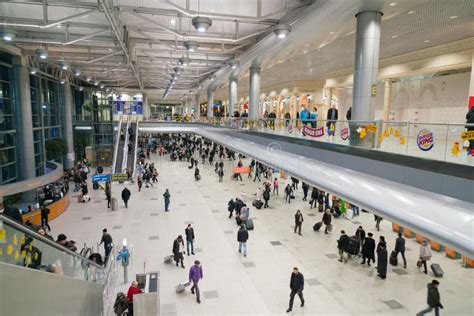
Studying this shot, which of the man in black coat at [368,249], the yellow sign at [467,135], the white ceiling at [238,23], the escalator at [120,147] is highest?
the white ceiling at [238,23]

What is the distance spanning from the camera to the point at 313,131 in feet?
35.6

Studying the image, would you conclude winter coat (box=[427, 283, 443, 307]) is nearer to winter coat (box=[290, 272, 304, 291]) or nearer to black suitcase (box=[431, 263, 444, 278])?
black suitcase (box=[431, 263, 444, 278])

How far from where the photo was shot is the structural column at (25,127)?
60.7 ft

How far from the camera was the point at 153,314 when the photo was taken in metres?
6.78

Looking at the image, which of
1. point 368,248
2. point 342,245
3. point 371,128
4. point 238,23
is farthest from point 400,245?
point 238,23

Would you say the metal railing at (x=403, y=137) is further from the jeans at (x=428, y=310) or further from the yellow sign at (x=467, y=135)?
the jeans at (x=428, y=310)

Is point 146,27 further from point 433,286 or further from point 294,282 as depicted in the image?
point 433,286

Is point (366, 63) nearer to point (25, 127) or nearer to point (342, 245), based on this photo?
point (342, 245)

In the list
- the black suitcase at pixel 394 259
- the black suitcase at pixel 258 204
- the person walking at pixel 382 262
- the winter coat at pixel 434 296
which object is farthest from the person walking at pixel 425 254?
the black suitcase at pixel 258 204

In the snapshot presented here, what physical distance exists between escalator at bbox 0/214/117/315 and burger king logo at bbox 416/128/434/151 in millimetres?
6980

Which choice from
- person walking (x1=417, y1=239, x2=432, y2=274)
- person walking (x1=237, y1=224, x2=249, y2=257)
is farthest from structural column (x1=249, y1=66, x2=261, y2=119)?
person walking (x1=417, y1=239, x2=432, y2=274)

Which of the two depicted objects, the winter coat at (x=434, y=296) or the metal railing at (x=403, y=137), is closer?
the metal railing at (x=403, y=137)

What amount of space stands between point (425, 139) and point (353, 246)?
212 inches

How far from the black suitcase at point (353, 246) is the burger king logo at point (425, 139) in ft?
16.9
